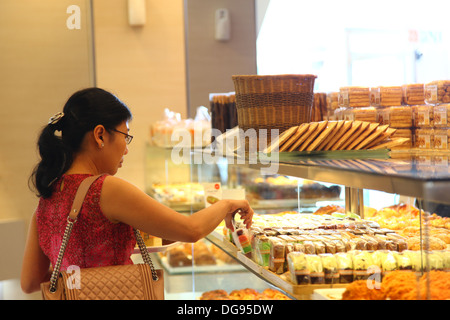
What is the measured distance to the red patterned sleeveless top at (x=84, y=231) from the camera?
5.71 feet

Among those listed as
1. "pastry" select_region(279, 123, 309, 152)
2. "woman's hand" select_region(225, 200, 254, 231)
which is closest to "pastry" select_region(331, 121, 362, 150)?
"pastry" select_region(279, 123, 309, 152)

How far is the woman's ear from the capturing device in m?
1.85

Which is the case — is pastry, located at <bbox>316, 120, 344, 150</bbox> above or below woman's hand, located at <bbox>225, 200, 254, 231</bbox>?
above

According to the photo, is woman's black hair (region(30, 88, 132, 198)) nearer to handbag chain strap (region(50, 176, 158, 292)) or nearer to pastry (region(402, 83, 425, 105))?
handbag chain strap (region(50, 176, 158, 292))

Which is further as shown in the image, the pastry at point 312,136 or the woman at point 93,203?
the pastry at point 312,136

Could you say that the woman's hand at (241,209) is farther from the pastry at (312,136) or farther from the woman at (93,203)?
the pastry at (312,136)

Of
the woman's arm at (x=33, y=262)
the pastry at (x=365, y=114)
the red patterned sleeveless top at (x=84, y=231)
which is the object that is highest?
the pastry at (x=365, y=114)

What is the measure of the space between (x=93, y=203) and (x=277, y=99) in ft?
2.87

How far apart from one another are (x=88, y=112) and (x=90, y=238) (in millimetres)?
429

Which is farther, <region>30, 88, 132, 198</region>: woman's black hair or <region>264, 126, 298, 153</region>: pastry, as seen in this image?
<region>264, 126, 298, 153</region>: pastry

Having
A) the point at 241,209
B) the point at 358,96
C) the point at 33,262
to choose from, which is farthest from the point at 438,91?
the point at 33,262

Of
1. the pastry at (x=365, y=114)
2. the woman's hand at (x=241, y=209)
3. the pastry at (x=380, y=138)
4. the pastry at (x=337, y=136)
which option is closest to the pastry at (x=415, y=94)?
the pastry at (x=365, y=114)
